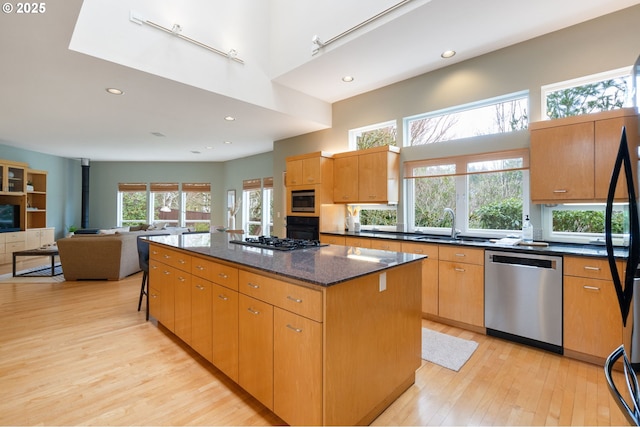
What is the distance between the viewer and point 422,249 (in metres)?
3.32

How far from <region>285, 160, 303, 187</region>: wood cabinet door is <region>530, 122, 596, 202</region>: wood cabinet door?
3.19m

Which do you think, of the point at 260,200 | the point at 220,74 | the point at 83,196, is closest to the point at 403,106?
the point at 220,74

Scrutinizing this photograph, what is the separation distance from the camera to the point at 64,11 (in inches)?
86.4

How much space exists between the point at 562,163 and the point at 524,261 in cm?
99

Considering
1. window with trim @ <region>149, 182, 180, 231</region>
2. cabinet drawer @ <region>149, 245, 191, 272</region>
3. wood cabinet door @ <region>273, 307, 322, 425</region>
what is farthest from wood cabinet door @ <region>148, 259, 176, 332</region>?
window with trim @ <region>149, 182, 180, 231</region>

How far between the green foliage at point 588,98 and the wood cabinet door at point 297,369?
344cm

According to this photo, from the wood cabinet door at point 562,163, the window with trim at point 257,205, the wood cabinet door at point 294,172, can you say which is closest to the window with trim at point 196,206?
the window with trim at point 257,205

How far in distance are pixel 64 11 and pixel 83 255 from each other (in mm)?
4112

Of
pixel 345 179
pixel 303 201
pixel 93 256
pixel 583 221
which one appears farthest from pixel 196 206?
pixel 583 221

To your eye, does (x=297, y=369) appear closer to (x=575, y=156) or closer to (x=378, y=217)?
(x=575, y=156)

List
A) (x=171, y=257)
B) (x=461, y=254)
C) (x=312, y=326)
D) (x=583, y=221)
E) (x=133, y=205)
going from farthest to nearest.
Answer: (x=133, y=205)
(x=461, y=254)
(x=583, y=221)
(x=171, y=257)
(x=312, y=326)

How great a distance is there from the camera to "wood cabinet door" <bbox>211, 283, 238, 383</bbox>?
6.37 ft

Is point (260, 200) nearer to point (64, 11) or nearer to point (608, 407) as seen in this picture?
point (64, 11)

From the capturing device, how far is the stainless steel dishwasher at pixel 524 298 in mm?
2512
